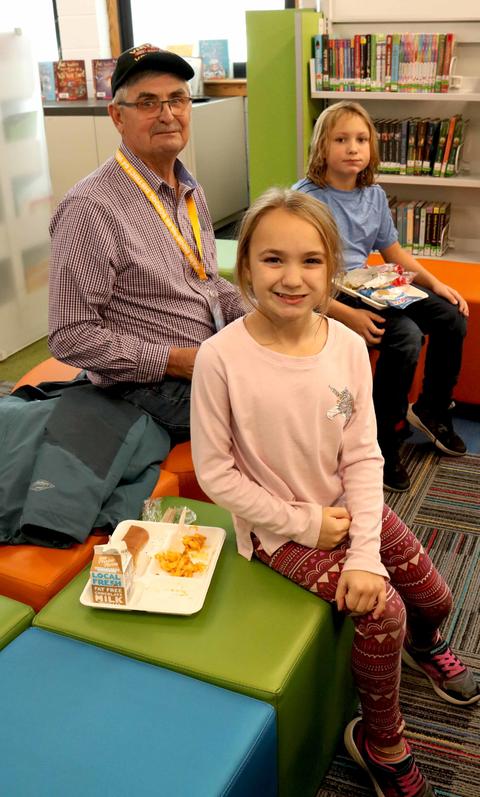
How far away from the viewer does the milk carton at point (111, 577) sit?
57.8 inches

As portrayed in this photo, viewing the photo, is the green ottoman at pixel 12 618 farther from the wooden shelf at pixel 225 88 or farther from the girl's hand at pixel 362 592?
the wooden shelf at pixel 225 88

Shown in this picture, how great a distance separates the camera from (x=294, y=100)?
4078mm

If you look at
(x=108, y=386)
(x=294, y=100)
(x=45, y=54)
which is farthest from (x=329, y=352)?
(x=45, y=54)

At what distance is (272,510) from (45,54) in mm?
5424

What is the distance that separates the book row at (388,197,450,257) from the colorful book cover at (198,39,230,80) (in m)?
2.23

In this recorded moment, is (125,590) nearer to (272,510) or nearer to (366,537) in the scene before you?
(272,510)

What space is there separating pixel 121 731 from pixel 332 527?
1.71ft

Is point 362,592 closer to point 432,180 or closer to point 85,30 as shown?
point 432,180

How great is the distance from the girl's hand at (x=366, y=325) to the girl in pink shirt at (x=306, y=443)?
3.41 feet

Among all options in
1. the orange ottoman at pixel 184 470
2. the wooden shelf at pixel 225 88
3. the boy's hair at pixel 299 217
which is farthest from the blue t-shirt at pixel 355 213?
the wooden shelf at pixel 225 88

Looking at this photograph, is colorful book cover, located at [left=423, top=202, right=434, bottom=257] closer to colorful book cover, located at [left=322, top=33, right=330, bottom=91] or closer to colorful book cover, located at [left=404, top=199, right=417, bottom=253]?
colorful book cover, located at [left=404, top=199, right=417, bottom=253]

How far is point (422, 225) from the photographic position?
4.14 meters

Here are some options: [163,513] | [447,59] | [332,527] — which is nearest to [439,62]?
[447,59]

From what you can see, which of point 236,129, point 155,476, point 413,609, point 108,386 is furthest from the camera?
point 236,129
